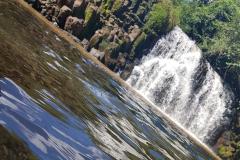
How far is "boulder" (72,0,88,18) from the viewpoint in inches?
1944

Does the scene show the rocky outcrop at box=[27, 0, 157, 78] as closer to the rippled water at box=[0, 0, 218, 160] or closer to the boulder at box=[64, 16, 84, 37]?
the boulder at box=[64, 16, 84, 37]

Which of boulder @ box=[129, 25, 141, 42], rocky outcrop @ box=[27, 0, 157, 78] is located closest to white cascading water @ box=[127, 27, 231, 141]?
rocky outcrop @ box=[27, 0, 157, 78]

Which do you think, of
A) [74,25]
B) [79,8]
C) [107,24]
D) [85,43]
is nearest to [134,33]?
[107,24]

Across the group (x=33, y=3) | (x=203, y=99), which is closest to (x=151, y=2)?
(x=203, y=99)

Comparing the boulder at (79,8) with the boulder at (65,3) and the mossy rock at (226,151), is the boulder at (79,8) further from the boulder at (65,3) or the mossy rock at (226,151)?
the mossy rock at (226,151)

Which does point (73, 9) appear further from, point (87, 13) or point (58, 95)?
point (58, 95)

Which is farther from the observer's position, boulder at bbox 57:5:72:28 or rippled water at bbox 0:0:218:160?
boulder at bbox 57:5:72:28

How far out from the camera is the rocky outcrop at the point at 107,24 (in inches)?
1903

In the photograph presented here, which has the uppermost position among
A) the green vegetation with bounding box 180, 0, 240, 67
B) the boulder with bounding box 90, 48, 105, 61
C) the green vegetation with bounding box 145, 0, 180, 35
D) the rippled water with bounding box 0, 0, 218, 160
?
the green vegetation with bounding box 180, 0, 240, 67

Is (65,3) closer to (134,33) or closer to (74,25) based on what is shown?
(74,25)

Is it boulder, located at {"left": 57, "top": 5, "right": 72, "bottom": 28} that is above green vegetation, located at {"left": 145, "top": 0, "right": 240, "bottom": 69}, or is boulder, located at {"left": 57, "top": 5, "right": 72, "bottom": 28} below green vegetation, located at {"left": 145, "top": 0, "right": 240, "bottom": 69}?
below

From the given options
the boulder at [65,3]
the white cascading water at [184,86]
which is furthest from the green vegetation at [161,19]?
the boulder at [65,3]

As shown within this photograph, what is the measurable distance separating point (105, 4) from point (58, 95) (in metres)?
43.6

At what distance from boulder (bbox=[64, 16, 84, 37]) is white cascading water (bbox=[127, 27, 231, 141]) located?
971 cm
